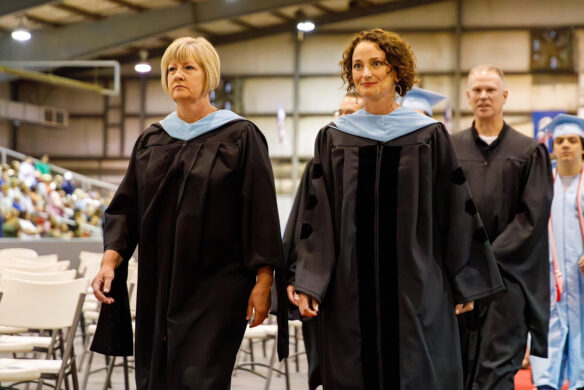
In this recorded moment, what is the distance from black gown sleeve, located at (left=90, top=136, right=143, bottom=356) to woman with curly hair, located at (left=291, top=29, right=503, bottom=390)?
22.4 inches

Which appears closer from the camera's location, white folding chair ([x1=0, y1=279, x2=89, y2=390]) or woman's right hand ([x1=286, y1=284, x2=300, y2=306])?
woman's right hand ([x1=286, y1=284, x2=300, y2=306])

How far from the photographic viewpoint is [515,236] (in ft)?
13.1

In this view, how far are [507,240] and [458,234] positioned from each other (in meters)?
1.33

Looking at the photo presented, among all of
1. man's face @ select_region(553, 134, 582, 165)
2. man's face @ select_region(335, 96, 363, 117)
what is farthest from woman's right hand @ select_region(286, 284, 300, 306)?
man's face @ select_region(553, 134, 582, 165)

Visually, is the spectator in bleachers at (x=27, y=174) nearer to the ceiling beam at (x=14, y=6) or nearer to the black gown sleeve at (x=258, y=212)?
the ceiling beam at (x=14, y=6)

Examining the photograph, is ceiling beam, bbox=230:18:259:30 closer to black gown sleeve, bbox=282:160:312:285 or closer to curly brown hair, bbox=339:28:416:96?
black gown sleeve, bbox=282:160:312:285

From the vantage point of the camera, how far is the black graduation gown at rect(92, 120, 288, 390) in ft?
8.68

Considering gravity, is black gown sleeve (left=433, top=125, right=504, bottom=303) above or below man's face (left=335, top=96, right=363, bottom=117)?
below

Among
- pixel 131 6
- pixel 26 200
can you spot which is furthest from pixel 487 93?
pixel 131 6

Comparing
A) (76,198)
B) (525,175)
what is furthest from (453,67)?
(525,175)

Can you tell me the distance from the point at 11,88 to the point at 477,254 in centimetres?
1858

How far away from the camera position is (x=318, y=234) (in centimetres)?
273

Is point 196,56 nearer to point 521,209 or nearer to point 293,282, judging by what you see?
point 293,282

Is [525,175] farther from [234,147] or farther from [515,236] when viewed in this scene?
[234,147]
